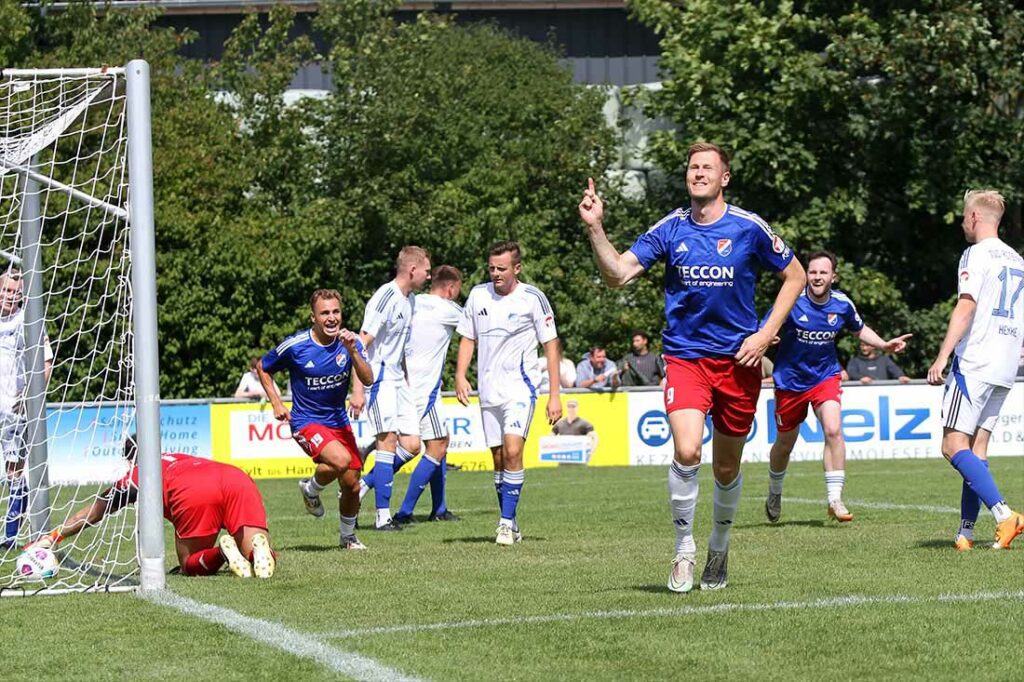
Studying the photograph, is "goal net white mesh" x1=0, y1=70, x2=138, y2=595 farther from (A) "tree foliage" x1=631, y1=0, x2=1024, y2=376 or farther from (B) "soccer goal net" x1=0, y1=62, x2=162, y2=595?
(A) "tree foliage" x1=631, y1=0, x2=1024, y2=376

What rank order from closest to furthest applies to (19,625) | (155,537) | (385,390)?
1. (19,625)
2. (155,537)
3. (385,390)

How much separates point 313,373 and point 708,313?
3.68 metres

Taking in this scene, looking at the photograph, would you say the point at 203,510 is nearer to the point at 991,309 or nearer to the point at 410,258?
the point at 410,258

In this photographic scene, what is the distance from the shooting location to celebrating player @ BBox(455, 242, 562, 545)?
11.7m

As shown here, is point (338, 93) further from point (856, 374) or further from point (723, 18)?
point (856, 374)

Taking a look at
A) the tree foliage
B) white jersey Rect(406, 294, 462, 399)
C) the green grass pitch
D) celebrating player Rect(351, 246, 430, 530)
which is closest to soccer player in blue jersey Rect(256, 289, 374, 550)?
the green grass pitch

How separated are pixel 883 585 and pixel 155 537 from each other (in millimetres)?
3737

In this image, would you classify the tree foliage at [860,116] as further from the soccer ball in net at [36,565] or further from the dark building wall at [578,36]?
the soccer ball in net at [36,565]

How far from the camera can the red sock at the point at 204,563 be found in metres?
9.27

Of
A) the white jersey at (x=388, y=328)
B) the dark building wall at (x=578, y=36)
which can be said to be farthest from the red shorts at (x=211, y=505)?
the dark building wall at (x=578, y=36)

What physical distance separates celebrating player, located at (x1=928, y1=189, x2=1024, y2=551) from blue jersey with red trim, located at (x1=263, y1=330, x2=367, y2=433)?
12.4 ft

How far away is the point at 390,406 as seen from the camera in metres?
13.4

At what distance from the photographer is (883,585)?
7805 mm

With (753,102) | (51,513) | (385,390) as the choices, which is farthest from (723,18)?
(51,513)
